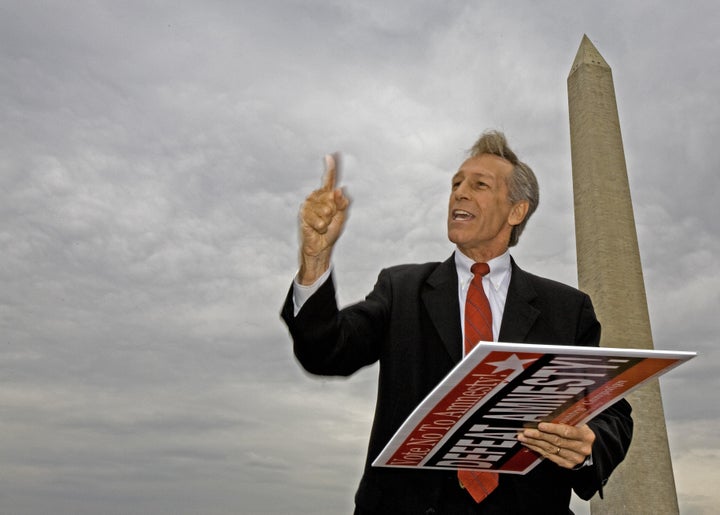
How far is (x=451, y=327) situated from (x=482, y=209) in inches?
21.4

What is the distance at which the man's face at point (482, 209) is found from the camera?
3.05 meters

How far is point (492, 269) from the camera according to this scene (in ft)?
9.87

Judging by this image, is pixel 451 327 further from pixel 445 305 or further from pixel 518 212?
pixel 518 212

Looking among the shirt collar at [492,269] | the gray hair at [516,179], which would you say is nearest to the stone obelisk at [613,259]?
the gray hair at [516,179]

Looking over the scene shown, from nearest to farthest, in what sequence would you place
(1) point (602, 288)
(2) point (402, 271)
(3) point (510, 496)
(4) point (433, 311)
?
(3) point (510, 496), (4) point (433, 311), (2) point (402, 271), (1) point (602, 288)

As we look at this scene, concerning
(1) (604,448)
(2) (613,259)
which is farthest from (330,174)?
(2) (613,259)

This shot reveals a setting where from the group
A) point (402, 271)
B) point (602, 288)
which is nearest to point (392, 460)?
point (402, 271)

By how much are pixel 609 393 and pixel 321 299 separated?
2.76 feet

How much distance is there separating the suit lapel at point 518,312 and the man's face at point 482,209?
0.20m

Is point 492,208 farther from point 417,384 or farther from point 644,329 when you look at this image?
point 644,329

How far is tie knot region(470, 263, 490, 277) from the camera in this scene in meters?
2.91

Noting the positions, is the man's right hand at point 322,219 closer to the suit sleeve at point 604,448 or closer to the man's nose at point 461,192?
the man's nose at point 461,192

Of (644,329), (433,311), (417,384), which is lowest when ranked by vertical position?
(417,384)

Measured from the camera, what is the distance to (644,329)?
15.6 metres
